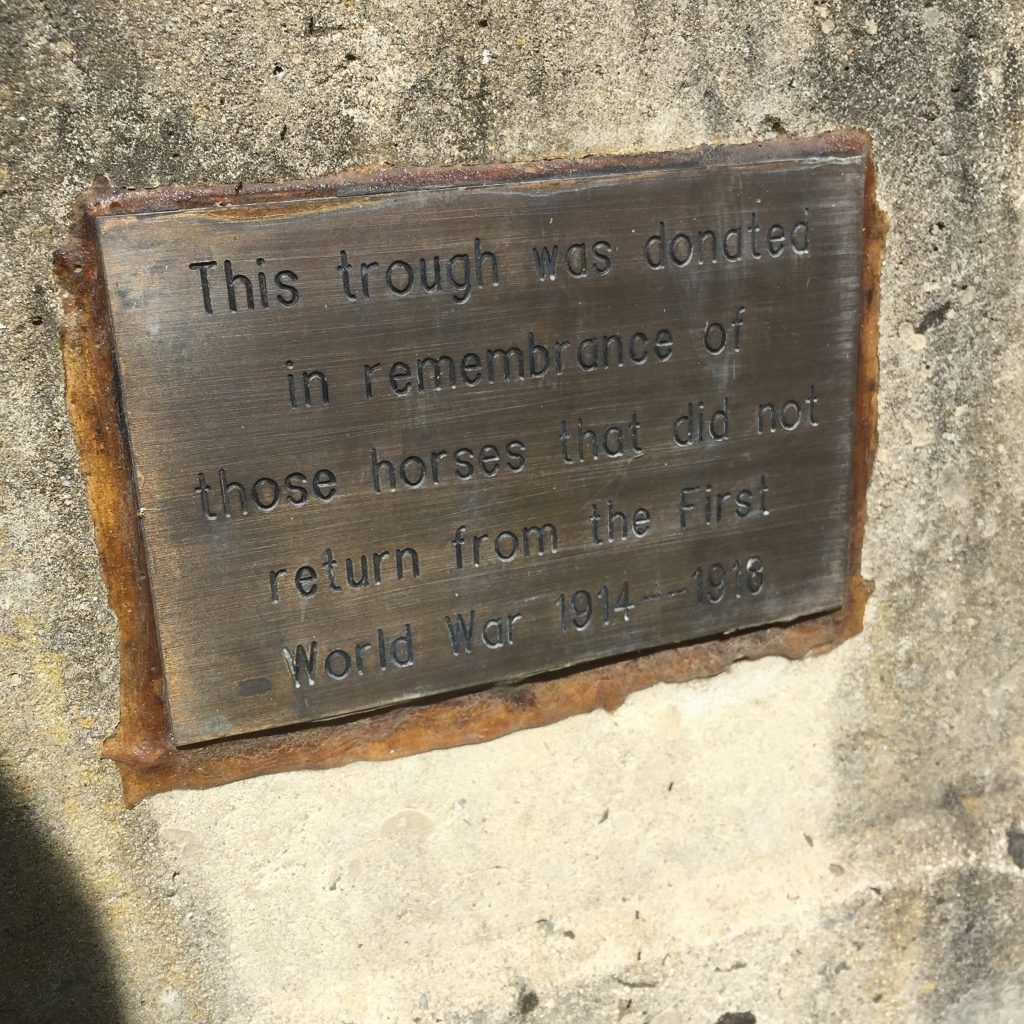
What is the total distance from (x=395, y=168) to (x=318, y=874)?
949 millimetres

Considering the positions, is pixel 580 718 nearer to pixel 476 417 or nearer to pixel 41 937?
pixel 476 417

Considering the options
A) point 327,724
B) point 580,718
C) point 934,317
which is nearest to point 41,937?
point 327,724

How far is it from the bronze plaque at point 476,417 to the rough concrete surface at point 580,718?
0.09 metres

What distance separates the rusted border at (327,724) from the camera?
1174 millimetres

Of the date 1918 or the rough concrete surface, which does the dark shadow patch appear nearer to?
the rough concrete surface

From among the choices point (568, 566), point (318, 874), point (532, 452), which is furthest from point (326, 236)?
point (318, 874)

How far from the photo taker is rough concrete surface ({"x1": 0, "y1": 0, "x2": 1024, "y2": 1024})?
1.19 metres

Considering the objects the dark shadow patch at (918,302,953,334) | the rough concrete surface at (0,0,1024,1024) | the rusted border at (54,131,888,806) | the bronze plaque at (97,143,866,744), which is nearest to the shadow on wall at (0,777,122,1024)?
the rough concrete surface at (0,0,1024,1024)

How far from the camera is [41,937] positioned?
1275 millimetres

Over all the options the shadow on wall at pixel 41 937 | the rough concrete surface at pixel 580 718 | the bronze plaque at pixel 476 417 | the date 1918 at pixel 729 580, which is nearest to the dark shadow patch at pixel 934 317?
the rough concrete surface at pixel 580 718

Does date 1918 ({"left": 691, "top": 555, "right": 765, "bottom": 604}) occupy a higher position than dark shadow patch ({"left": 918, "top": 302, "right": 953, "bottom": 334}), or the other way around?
dark shadow patch ({"left": 918, "top": 302, "right": 953, "bottom": 334})

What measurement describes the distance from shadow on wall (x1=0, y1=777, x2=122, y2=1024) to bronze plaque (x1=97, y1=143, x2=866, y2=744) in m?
0.23

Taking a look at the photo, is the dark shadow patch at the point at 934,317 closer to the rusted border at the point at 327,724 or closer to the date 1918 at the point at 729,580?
the rusted border at the point at 327,724

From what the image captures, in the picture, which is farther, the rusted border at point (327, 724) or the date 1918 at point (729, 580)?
the date 1918 at point (729, 580)
